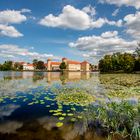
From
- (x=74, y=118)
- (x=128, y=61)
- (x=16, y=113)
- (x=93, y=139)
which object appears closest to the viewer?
(x=93, y=139)

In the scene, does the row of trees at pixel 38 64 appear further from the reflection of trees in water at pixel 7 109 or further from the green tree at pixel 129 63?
the reflection of trees in water at pixel 7 109

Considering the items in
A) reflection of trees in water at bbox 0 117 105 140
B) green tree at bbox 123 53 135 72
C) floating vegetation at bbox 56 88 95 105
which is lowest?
reflection of trees in water at bbox 0 117 105 140

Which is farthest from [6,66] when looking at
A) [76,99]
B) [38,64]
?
[76,99]

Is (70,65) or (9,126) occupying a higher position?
(70,65)

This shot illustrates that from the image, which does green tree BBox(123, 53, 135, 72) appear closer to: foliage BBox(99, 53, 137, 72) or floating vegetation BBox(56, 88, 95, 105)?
foliage BBox(99, 53, 137, 72)

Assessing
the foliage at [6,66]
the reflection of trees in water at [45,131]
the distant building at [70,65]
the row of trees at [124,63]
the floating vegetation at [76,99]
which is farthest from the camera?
the distant building at [70,65]

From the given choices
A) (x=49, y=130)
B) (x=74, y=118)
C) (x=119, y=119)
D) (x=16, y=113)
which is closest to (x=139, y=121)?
(x=119, y=119)

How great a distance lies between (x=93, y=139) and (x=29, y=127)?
2.51m

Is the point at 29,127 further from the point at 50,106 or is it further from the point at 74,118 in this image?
the point at 50,106

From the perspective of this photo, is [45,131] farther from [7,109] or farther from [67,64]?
[67,64]

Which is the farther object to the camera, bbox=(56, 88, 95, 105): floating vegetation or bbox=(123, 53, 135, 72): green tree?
bbox=(123, 53, 135, 72): green tree

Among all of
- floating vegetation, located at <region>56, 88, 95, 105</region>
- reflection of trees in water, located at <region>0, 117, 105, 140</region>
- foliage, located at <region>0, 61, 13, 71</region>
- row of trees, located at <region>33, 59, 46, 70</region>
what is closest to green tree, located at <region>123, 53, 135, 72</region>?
floating vegetation, located at <region>56, 88, 95, 105</region>

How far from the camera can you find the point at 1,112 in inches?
368

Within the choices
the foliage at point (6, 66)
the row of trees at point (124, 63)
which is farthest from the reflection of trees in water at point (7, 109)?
the foliage at point (6, 66)
